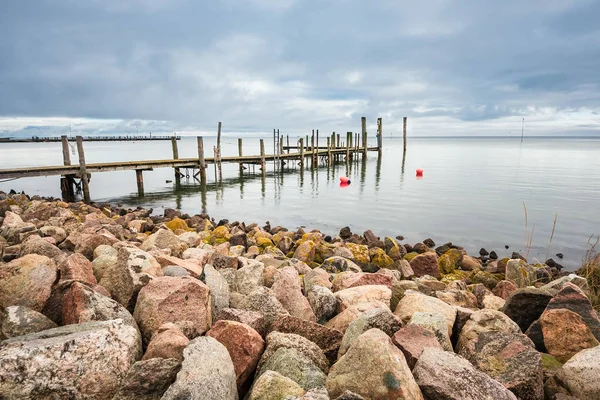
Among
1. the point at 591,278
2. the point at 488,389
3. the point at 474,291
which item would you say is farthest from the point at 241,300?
the point at 591,278

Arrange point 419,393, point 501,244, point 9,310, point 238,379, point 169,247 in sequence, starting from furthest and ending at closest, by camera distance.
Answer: point 501,244 → point 169,247 → point 9,310 → point 238,379 → point 419,393

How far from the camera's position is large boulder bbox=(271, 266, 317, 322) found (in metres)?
3.82

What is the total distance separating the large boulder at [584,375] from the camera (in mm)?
2627

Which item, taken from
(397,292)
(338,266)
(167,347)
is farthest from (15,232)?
(397,292)

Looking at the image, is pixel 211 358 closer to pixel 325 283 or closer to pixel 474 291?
pixel 325 283

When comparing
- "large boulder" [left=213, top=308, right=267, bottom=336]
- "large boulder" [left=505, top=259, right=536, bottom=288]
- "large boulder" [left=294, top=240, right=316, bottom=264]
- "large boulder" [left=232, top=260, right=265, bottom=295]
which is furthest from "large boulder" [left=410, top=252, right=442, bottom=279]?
"large boulder" [left=213, top=308, right=267, bottom=336]

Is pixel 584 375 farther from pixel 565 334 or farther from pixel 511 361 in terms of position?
pixel 565 334

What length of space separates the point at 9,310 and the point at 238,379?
1.75 m

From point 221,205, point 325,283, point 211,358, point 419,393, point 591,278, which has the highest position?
point 211,358

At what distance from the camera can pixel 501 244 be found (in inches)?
500

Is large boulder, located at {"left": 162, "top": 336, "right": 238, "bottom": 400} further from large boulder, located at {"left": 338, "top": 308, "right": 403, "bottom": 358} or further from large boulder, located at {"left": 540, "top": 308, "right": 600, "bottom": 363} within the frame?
large boulder, located at {"left": 540, "top": 308, "right": 600, "bottom": 363}

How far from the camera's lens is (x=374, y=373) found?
7.70ft

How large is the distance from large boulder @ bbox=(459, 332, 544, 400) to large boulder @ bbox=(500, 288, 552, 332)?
98 cm

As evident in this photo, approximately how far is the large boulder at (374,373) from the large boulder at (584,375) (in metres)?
1.22
